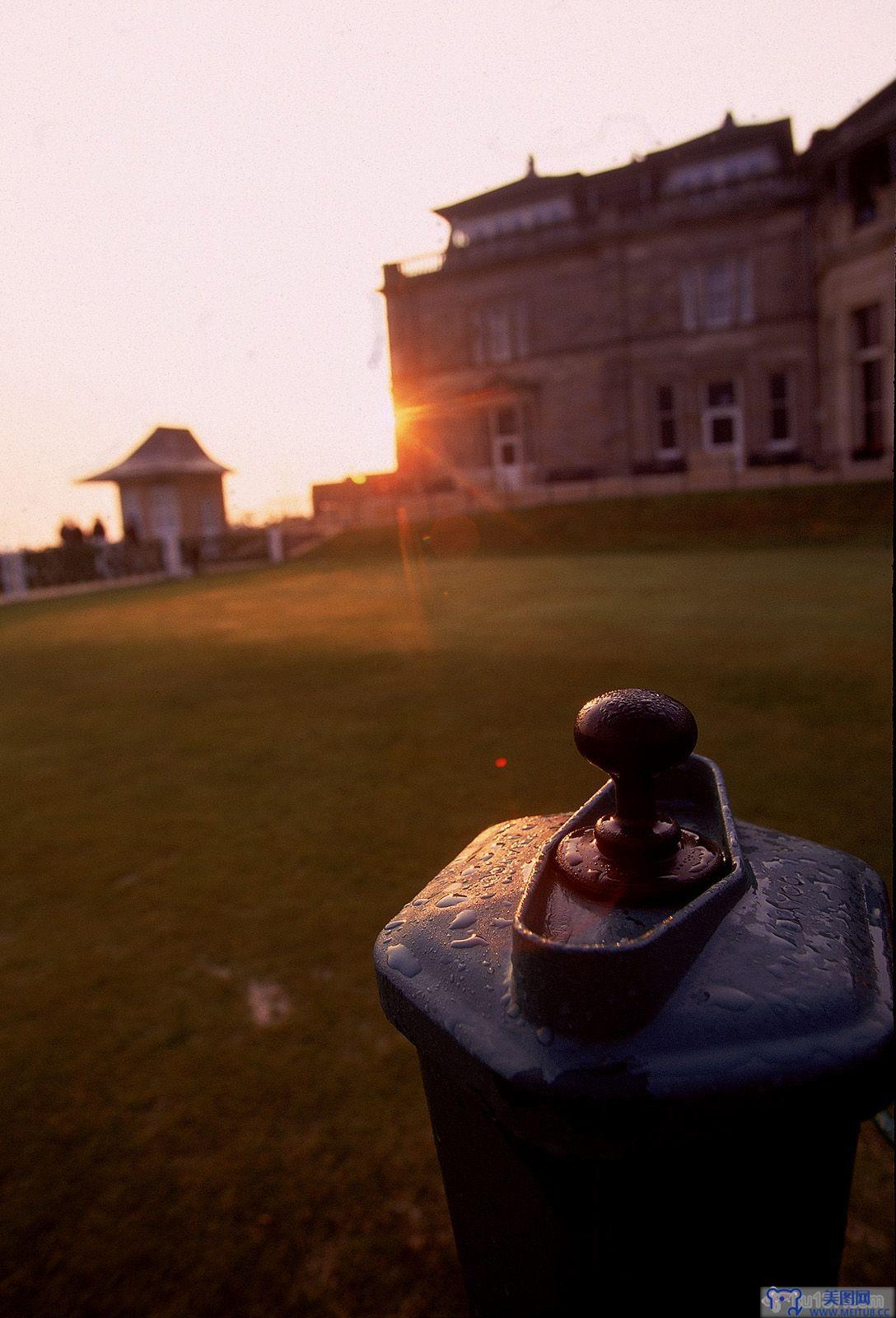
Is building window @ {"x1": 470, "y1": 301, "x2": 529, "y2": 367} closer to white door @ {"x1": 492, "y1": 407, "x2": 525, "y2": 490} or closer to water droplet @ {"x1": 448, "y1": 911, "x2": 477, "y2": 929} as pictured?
white door @ {"x1": 492, "y1": 407, "x2": 525, "y2": 490}

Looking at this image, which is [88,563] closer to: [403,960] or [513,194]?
[513,194]

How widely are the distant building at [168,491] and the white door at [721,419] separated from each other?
23.4 meters

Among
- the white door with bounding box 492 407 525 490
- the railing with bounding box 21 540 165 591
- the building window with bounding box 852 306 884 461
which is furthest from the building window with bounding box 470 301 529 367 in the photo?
the railing with bounding box 21 540 165 591

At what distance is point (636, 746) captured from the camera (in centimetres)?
77

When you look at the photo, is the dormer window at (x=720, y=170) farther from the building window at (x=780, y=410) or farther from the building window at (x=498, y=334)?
the building window at (x=780, y=410)

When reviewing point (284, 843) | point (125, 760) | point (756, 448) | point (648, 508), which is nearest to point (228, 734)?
point (125, 760)

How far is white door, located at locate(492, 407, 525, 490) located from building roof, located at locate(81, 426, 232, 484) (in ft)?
50.1

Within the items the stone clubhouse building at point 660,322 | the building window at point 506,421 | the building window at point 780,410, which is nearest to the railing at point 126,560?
the stone clubhouse building at point 660,322

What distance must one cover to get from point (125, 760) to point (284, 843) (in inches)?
84.6

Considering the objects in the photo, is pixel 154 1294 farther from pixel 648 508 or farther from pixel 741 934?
pixel 648 508

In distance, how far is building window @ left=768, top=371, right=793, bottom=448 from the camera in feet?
94.3

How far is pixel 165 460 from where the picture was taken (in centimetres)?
4044

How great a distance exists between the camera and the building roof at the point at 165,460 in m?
38.8

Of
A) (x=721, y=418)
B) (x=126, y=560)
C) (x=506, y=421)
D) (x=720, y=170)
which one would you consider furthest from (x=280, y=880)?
(x=720, y=170)
